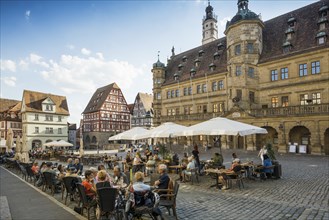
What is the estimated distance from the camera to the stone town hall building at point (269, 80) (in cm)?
2723

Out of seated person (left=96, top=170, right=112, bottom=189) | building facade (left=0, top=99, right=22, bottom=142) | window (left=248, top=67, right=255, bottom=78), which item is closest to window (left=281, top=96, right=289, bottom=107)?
window (left=248, top=67, right=255, bottom=78)

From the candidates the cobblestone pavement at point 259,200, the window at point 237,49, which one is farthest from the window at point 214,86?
the cobblestone pavement at point 259,200

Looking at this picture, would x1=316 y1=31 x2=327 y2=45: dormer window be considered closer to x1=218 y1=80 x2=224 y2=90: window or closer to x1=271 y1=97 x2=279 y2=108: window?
x1=271 y1=97 x2=279 y2=108: window

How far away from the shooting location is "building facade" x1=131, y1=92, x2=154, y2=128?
6544 centimetres

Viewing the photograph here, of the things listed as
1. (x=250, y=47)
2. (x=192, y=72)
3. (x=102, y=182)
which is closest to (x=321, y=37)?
(x=250, y=47)

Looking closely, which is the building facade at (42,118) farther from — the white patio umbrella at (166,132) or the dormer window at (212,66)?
the white patio umbrella at (166,132)

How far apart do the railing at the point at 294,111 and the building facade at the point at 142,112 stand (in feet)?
126

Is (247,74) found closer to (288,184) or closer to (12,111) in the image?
(288,184)

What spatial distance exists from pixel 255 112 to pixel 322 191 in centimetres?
2168

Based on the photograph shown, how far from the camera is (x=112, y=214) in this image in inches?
260

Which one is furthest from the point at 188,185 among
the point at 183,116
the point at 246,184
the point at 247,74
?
the point at 183,116

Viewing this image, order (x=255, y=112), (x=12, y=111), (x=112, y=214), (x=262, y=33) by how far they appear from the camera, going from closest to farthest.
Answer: (x=112, y=214) → (x=255, y=112) → (x=262, y=33) → (x=12, y=111)

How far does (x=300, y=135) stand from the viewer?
28.2 metres

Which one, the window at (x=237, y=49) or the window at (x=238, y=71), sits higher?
the window at (x=237, y=49)
